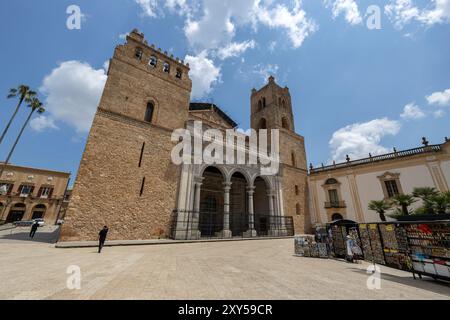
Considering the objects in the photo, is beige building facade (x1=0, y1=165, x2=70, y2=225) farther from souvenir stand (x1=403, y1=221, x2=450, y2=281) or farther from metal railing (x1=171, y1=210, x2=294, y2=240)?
souvenir stand (x1=403, y1=221, x2=450, y2=281)

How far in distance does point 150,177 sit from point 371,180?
2352 cm

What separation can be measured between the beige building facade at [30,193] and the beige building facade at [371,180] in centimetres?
4344

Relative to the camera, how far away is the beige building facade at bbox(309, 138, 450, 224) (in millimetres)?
17906

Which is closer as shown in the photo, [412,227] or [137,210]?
[412,227]

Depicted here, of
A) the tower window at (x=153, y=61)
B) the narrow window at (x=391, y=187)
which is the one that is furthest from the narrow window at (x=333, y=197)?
the tower window at (x=153, y=61)

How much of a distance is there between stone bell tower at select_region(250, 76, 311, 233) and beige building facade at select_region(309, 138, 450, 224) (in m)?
2.26

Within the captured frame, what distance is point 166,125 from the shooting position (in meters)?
15.5

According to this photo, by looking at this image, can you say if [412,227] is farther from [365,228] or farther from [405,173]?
[405,173]

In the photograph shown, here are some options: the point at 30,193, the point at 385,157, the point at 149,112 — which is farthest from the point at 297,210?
the point at 30,193

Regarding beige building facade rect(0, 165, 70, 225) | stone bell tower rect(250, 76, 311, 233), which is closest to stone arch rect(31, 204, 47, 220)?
beige building facade rect(0, 165, 70, 225)

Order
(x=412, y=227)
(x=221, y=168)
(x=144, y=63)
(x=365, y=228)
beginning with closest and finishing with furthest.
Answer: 1. (x=412, y=227)
2. (x=365, y=228)
3. (x=144, y=63)
4. (x=221, y=168)

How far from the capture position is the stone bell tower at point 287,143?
A: 71.0ft
